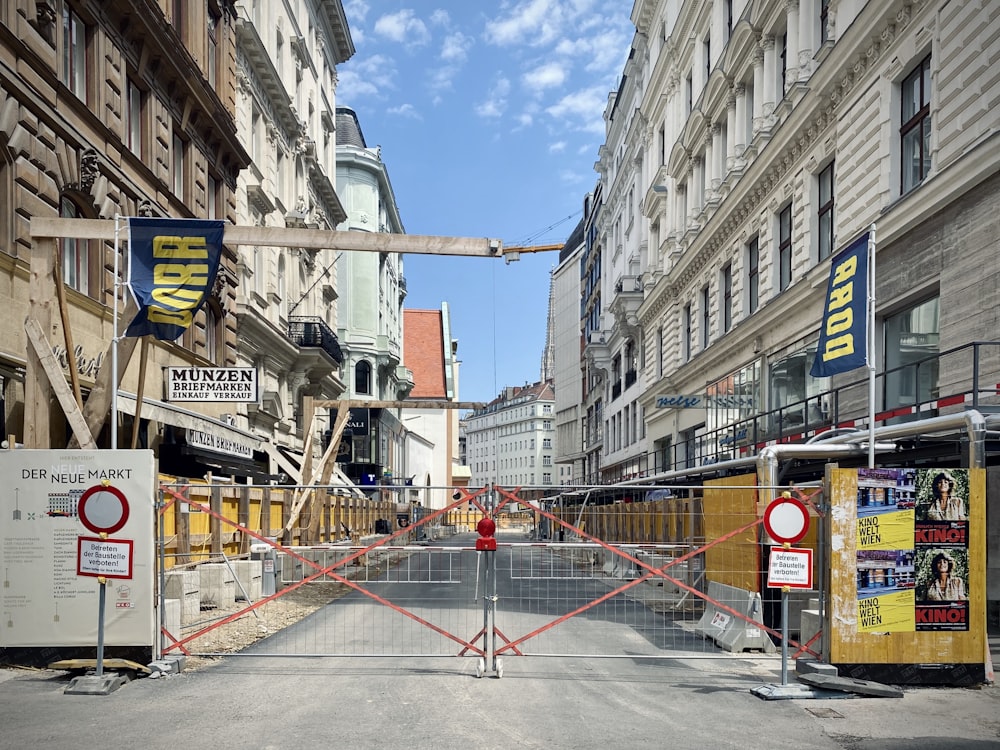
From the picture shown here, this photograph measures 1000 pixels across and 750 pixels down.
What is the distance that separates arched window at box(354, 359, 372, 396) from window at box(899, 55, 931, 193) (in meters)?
48.1

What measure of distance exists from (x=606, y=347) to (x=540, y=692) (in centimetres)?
5121

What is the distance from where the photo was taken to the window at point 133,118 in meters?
19.2

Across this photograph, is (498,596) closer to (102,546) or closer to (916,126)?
Answer: (102,546)

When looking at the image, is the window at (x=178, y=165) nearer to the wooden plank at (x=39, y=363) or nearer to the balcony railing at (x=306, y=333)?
the wooden plank at (x=39, y=363)

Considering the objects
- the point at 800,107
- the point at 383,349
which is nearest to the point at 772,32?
the point at 800,107

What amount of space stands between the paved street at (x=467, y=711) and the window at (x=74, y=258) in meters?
8.53

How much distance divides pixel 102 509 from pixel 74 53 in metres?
10.8

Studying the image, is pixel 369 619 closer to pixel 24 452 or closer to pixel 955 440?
pixel 24 452

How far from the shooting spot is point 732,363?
30.0 meters

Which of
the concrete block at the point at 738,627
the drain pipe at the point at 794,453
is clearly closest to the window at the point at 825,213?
the drain pipe at the point at 794,453

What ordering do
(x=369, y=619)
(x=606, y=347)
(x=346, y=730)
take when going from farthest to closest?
1. (x=606, y=347)
2. (x=369, y=619)
3. (x=346, y=730)

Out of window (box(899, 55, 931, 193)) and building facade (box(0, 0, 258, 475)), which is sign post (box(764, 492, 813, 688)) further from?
window (box(899, 55, 931, 193))

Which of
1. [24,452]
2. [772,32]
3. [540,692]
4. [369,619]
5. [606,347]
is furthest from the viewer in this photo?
[606,347]

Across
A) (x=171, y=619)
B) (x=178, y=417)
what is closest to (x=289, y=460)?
(x=178, y=417)
